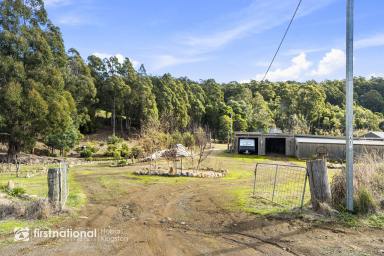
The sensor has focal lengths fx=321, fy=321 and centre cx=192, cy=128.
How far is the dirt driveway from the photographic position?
4.99m

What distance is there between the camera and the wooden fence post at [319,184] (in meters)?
7.12

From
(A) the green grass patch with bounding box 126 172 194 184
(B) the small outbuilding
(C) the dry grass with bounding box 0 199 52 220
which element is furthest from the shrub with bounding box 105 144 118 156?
(C) the dry grass with bounding box 0 199 52 220

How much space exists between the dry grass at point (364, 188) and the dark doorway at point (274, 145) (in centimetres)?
2516

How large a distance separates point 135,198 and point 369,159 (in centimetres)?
653

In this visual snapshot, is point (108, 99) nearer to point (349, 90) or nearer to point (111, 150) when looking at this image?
point (111, 150)

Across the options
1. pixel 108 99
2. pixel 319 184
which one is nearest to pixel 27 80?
pixel 108 99

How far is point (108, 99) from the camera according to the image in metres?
39.7

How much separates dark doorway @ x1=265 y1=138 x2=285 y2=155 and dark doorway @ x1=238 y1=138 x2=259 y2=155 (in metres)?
1.70

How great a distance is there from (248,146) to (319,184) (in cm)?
2499

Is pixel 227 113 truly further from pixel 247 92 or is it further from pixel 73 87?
pixel 73 87

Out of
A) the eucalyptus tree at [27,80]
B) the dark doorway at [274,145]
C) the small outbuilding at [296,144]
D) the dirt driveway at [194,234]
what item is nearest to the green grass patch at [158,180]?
the dirt driveway at [194,234]

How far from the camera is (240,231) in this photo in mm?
6012

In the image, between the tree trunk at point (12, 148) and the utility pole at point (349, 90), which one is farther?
the tree trunk at point (12, 148)

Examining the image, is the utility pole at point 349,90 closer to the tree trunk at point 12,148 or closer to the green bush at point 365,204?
the green bush at point 365,204
